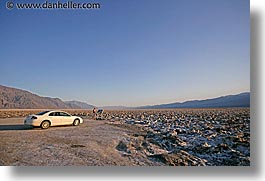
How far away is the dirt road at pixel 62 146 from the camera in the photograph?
513cm

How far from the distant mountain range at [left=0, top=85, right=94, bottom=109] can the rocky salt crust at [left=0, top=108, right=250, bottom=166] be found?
5.0 inches

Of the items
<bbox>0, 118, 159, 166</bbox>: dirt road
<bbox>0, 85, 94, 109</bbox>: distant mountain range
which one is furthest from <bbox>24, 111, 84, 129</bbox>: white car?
<bbox>0, 85, 94, 109</bbox>: distant mountain range

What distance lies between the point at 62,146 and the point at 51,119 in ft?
3.08

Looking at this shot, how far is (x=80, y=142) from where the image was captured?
18.1ft

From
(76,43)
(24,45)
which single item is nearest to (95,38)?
(76,43)

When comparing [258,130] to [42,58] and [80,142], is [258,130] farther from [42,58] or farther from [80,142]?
[42,58]

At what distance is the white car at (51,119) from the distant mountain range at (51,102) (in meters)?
0.33

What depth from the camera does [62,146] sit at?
17.7 feet

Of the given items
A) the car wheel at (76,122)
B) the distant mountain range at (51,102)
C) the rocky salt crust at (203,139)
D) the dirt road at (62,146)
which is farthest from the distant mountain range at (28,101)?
the rocky salt crust at (203,139)

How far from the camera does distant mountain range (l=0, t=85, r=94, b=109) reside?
5.40m

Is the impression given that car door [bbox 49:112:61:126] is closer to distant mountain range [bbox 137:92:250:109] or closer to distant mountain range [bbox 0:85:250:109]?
distant mountain range [bbox 0:85:250:109]

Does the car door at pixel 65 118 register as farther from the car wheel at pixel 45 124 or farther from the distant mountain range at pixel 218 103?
the distant mountain range at pixel 218 103

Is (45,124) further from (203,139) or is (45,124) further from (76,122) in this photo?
(203,139)

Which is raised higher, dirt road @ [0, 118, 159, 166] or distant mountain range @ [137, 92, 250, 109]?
distant mountain range @ [137, 92, 250, 109]
